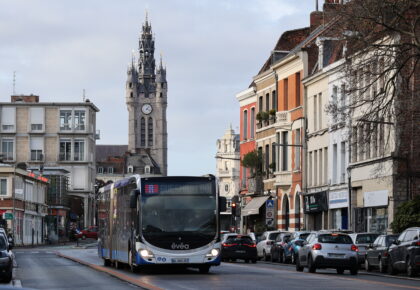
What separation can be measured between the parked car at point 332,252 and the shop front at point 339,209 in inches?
924

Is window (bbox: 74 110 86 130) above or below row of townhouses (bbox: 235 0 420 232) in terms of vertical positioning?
above

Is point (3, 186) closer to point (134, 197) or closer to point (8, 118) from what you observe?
point (8, 118)

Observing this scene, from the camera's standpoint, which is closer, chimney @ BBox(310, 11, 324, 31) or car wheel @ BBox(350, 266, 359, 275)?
car wheel @ BBox(350, 266, 359, 275)

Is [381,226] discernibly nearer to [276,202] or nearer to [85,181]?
[276,202]

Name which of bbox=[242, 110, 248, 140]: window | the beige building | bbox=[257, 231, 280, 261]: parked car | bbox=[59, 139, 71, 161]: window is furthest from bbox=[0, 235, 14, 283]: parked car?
bbox=[59, 139, 71, 161]: window

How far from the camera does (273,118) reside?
78438 millimetres

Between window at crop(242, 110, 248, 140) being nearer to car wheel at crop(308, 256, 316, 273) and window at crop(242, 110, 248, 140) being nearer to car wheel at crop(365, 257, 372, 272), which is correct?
car wheel at crop(365, 257, 372, 272)

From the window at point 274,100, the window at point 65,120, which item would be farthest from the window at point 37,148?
the window at point 274,100

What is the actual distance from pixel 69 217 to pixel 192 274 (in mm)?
109754

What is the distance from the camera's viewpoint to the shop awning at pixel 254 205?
78.9 meters

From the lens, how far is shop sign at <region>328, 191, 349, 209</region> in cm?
6344

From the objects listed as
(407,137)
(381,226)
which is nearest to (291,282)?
(407,137)

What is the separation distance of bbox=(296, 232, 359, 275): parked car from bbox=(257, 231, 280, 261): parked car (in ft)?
57.4

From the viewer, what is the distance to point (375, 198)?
58625mm
